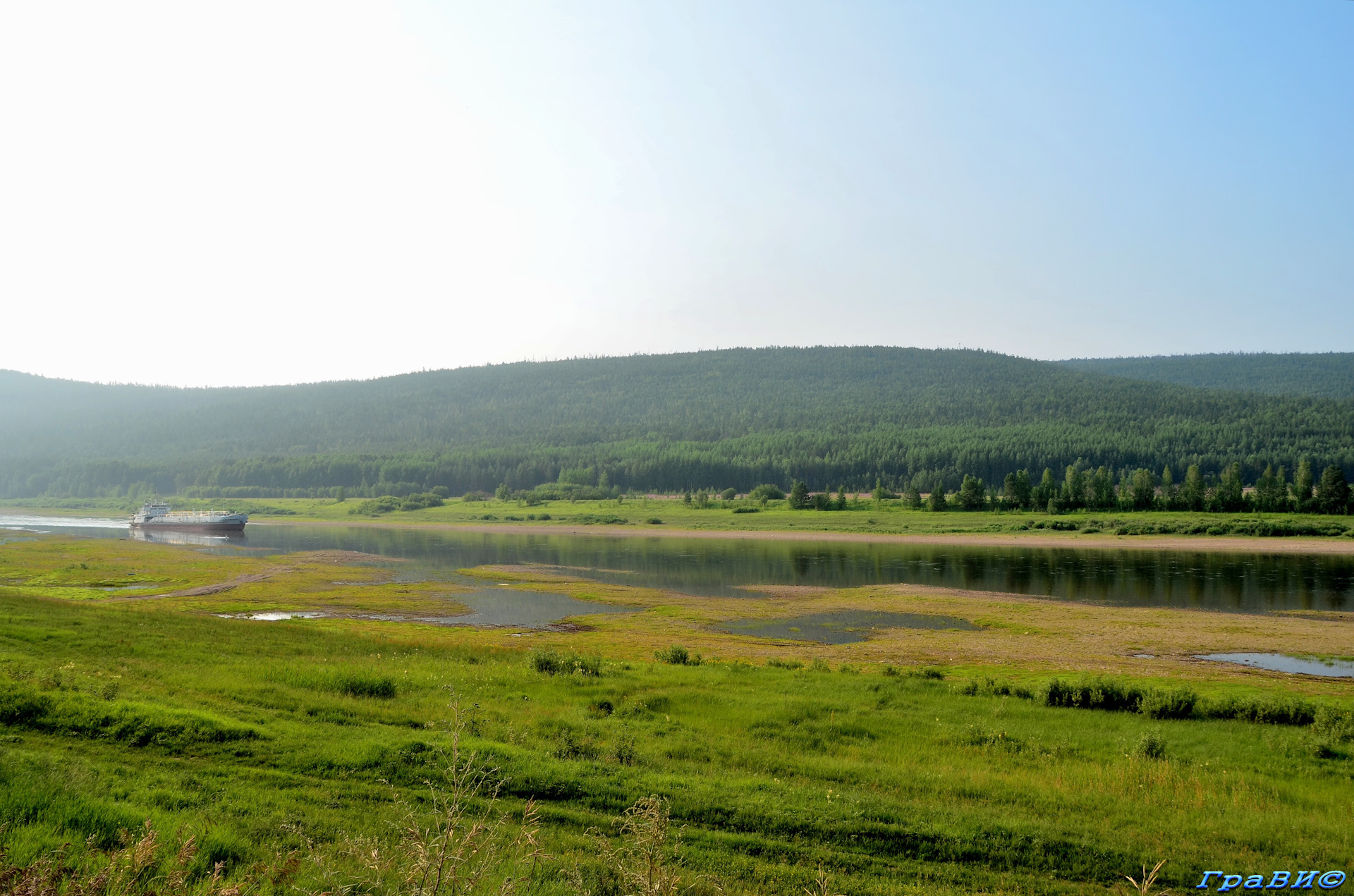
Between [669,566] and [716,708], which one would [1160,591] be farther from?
[716,708]

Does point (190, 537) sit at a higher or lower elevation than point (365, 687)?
lower

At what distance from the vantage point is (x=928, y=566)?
6844 cm

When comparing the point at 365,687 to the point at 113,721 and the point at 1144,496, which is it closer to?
the point at 113,721

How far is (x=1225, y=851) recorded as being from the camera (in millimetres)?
10086

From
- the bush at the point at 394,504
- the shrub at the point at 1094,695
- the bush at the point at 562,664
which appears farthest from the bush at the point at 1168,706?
the bush at the point at 394,504

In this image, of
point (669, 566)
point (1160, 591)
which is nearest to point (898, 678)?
point (1160, 591)

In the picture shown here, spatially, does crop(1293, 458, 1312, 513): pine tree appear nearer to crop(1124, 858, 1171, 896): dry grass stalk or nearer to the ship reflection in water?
crop(1124, 858, 1171, 896): dry grass stalk

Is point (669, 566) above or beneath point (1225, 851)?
beneath

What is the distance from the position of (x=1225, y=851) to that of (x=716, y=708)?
33.4 feet

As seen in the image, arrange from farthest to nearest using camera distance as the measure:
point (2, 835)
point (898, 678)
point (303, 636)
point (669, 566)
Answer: point (669, 566) → point (303, 636) → point (898, 678) → point (2, 835)

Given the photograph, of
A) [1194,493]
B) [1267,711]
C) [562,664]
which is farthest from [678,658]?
[1194,493]

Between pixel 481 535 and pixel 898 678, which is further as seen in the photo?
pixel 481 535

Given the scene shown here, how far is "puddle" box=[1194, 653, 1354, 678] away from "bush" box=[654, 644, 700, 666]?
20.1 m

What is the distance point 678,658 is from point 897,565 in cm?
4774
